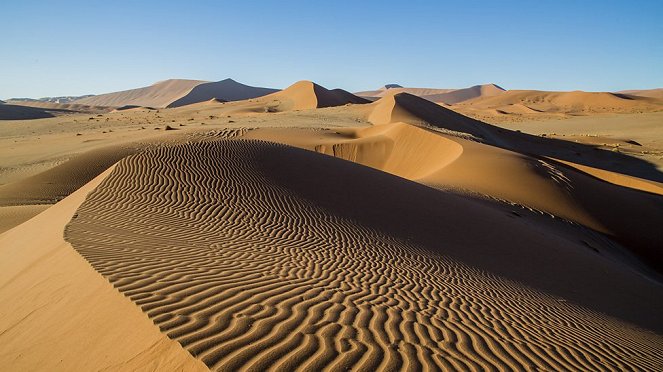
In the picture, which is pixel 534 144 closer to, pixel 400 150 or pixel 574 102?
pixel 400 150

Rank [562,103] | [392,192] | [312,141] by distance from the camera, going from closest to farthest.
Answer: [392,192]
[312,141]
[562,103]

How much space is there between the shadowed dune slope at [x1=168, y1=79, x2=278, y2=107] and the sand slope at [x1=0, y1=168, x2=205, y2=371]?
322ft

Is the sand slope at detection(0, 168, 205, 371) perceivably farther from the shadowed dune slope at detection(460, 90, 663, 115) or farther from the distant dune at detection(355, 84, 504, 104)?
the distant dune at detection(355, 84, 504, 104)

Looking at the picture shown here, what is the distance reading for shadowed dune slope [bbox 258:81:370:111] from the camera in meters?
53.9

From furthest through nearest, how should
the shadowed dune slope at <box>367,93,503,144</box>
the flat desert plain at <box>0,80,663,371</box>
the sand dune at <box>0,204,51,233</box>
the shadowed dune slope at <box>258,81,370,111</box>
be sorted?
the shadowed dune slope at <box>258,81,370,111</box>
the shadowed dune slope at <box>367,93,503,144</box>
the sand dune at <box>0,204,51,233</box>
the flat desert plain at <box>0,80,663,371</box>

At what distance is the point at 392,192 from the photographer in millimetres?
11805

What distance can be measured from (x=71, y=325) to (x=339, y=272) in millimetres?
2961

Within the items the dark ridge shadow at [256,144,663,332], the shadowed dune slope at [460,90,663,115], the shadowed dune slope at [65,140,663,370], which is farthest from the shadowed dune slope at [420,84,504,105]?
the shadowed dune slope at [65,140,663,370]

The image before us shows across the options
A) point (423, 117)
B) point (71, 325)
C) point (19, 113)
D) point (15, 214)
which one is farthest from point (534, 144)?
point (19, 113)

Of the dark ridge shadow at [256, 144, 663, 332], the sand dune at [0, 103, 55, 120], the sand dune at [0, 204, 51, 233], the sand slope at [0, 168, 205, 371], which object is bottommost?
the sand dune at [0, 103, 55, 120]

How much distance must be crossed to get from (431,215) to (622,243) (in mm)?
7103

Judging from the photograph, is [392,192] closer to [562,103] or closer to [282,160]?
[282,160]

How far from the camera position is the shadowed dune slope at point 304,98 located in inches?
2122

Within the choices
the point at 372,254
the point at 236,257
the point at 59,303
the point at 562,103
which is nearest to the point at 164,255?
the point at 236,257
